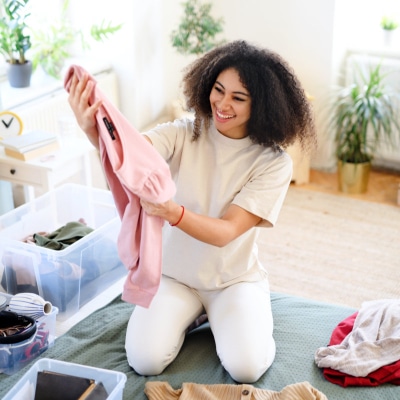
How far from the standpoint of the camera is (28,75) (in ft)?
10.2

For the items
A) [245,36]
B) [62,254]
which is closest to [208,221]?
[62,254]

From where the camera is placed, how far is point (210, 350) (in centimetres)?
214

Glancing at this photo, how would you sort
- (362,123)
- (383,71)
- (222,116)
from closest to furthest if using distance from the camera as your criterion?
(222,116) → (362,123) → (383,71)

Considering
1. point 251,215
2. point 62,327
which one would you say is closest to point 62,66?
point 62,327

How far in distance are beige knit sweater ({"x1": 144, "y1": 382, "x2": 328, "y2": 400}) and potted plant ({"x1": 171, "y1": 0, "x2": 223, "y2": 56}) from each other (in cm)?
196

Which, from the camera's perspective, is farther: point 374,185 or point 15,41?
point 374,185

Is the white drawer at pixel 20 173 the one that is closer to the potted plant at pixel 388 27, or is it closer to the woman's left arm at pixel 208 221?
the woman's left arm at pixel 208 221

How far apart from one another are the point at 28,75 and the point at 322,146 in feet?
5.23

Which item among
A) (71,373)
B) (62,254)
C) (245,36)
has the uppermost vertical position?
(245,36)

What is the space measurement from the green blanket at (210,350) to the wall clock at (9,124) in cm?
78

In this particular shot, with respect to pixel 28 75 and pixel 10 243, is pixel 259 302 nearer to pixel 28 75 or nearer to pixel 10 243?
pixel 10 243

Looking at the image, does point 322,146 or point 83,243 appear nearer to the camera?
point 83,243

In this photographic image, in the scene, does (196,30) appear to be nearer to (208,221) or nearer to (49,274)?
(49,274)

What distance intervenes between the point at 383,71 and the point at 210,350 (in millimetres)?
2031
